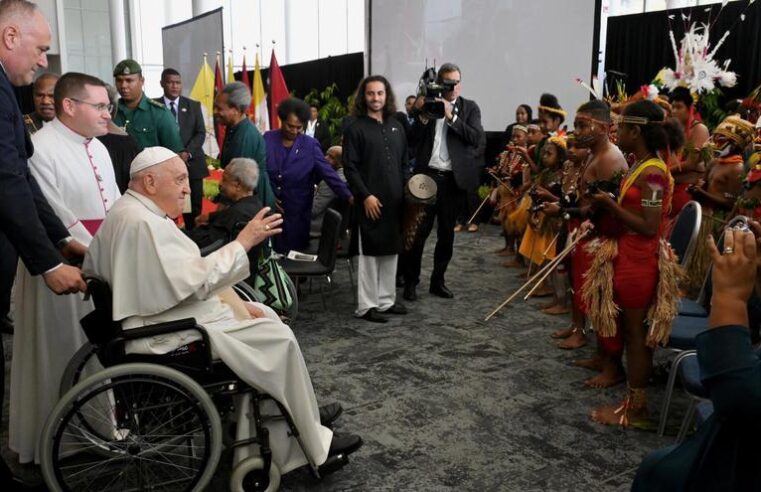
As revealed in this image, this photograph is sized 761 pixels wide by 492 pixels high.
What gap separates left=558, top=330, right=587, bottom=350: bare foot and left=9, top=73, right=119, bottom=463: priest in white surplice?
8.68ft

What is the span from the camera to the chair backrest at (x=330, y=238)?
4117 mm

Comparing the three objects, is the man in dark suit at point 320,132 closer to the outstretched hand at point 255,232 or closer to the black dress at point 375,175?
the black dress at point 375,175

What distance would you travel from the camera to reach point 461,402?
3.18 meters

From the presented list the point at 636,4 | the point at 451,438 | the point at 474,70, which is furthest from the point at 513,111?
the point at 451,438

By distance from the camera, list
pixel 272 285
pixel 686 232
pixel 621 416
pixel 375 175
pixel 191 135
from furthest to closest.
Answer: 1. pixel 191 135
2. pixel 375 175
3. pixel 272 285
4. pixel 686 232
5. pixel 621 416

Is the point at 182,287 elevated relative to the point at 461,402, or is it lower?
elevated

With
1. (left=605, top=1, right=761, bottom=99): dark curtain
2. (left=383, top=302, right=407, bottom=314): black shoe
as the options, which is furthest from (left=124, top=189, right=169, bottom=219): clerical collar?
(left=605, top=1, right=761, bottom=99): dark curtain

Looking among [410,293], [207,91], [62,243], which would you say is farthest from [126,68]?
[207,91]

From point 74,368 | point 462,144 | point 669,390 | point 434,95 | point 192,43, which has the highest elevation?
point 192,43

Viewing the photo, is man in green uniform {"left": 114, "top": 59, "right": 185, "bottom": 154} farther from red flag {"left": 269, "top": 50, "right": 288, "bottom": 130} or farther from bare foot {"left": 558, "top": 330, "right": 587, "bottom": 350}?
red flag {"left": 269, "top": 50, "right": 288, "bottom": 130}

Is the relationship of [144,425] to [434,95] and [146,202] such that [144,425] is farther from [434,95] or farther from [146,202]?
[434,95]

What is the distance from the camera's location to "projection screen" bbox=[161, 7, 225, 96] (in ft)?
29.0

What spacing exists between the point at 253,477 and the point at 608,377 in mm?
1949

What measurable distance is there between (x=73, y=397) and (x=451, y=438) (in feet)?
4.99
